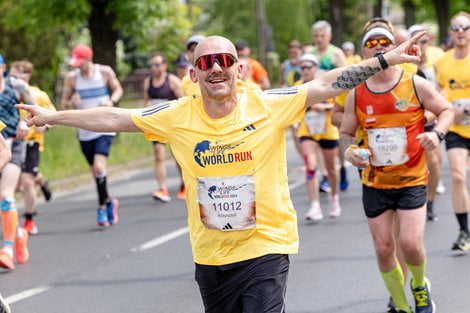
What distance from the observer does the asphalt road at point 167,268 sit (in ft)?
26.7

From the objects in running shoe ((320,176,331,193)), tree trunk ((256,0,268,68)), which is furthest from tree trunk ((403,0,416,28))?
running shoe ((320,176,331,193))

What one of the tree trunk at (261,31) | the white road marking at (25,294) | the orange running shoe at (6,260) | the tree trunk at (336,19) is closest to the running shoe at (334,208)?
the orange running shoe at (6,260)

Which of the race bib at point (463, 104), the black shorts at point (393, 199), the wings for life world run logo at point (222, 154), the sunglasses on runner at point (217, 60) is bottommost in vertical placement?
the black shorts at point (393, 199)

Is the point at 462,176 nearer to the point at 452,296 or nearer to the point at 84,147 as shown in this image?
the point at 452,296

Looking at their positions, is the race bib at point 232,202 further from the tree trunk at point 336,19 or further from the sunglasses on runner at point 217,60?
the tree trunk at point 336,19

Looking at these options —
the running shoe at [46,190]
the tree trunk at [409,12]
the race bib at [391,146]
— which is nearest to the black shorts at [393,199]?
the race bib at [391,146]

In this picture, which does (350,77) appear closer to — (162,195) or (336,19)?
(162,195)

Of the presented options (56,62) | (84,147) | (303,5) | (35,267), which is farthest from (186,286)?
(303,5)

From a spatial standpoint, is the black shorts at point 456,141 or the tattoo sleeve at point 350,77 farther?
the black shorts at point 456,141

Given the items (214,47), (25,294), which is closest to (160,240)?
(25,294)

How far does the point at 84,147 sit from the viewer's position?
41.7 ft

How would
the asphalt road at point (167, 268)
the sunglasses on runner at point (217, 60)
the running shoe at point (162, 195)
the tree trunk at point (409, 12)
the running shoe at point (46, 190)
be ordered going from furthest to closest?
the tree trunk at point (409, 12) → the running shoe at point (46, 190) → the running shoe at point (162, 195) → the asphalt road at point (167, 268) → the sunglasses on runner at point (217, 60)

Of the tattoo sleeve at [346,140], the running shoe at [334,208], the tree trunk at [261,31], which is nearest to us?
the tattoo sleeve at [346,140]

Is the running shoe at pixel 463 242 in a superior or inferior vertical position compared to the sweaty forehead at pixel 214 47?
inferior
